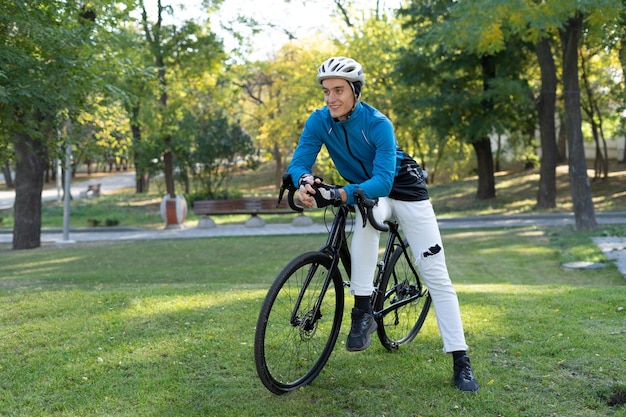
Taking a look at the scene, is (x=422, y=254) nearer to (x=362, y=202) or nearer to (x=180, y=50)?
(x=362, y=202)

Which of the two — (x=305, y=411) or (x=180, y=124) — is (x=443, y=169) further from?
(x=305, y=411)

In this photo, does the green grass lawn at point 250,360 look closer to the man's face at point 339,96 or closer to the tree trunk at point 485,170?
the man's face at point 339,96

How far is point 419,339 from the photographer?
17.9 ft

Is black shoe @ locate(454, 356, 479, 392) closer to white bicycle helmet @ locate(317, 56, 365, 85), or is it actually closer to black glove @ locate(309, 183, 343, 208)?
black glove @ locate(309, 183, 343, 208)

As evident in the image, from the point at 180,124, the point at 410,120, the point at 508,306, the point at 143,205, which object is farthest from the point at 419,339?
the point at 143,205

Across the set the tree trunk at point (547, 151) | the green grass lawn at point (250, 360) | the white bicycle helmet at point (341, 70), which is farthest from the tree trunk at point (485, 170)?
the white bicycle helmet at point (341, 70)

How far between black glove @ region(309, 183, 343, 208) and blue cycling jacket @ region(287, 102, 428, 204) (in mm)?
71

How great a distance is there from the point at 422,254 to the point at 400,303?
0.78m

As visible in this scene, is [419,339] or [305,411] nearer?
[305,411]

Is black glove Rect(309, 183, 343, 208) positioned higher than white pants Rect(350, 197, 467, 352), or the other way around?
black glove Rect(309, 183, 343, 208)

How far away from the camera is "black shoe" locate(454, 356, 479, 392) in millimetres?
4273

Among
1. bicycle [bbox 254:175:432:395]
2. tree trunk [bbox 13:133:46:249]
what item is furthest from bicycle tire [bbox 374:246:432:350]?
tree trunk [bbox 13:133:46:249]

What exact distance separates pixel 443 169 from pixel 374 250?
125 feet

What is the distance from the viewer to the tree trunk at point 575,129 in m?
17.2
